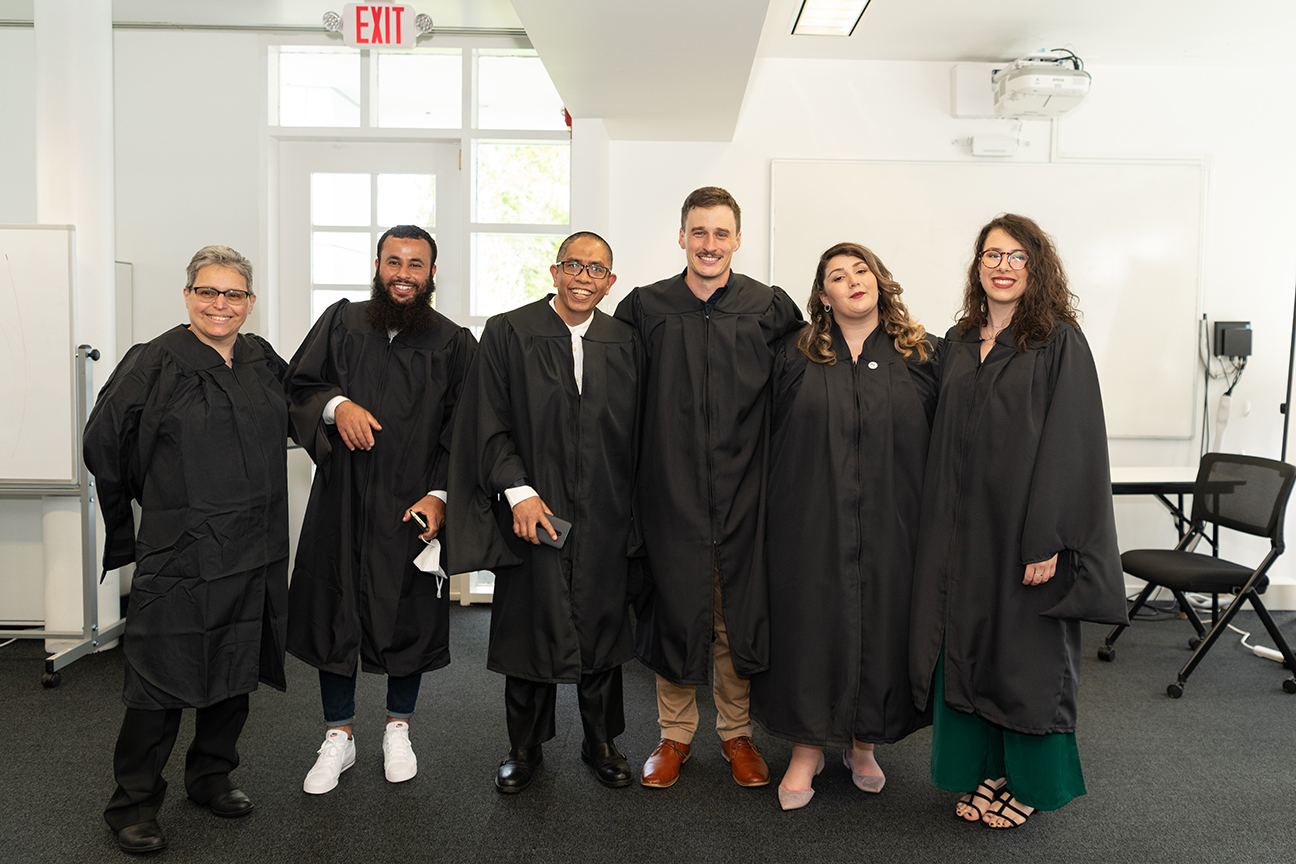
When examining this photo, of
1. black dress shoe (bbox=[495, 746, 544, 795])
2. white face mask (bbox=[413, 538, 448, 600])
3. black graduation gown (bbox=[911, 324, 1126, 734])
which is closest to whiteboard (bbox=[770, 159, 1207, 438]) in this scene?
black graduation gown (bbox=[911, 324, 1126, 734])

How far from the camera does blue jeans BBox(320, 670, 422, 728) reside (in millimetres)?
2527

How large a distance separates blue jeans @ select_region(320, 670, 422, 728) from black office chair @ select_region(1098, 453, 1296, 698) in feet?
10.0

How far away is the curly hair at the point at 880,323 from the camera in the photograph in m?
2.36

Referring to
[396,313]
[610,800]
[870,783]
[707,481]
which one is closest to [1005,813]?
[870,783]

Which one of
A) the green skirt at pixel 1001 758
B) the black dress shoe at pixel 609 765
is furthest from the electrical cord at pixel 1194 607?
the black dress shoe at pixel 609 765

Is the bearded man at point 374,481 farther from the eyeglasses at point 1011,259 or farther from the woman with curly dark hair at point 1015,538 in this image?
the eyeglasses at point 1011,259

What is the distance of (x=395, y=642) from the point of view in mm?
2451

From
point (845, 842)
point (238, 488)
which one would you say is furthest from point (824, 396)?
point (238, 488)

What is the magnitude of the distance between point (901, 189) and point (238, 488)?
3807 millimetres

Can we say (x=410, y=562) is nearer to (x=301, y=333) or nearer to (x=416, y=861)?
(x=416, y=861)

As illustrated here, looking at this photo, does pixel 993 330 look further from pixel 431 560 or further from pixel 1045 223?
pixel 1045 223

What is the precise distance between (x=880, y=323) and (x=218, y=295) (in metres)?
1.89

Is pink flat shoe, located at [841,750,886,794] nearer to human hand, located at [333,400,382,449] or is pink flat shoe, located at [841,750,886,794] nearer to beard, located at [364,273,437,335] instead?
human hand, located at [333,400,382,449]

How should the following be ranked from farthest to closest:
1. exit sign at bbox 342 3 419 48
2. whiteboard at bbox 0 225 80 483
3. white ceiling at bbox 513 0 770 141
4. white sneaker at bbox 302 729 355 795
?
exit sign at bbox 342 3 419 48 → whiteboard at bbox 0 225 80 483 → white ceiling at bbox 513 0 770 141 → white sneaker at bbox 302 729 355 795
